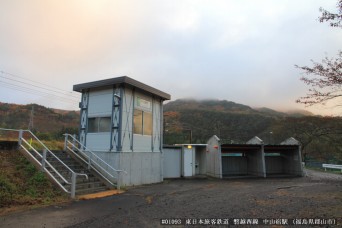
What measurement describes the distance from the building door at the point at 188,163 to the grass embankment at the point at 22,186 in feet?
41.2

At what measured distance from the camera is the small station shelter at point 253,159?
22.3 metres

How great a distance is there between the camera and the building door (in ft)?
70.6

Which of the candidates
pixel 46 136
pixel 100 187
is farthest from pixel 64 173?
pixel 46 136

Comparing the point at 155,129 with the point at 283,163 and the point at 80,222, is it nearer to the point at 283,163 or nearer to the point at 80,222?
the point at 80,222

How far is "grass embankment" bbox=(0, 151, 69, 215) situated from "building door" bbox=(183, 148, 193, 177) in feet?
41.2

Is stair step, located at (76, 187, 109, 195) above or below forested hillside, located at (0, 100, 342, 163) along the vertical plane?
below

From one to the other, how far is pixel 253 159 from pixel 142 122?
1268cm

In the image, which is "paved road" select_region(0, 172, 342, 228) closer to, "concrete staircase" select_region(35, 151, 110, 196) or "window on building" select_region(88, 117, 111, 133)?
"concrete staircase" select_region(35, 151, 110, 196)

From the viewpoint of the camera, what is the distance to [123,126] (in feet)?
48.9

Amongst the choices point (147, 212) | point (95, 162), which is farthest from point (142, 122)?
point (147, 212)

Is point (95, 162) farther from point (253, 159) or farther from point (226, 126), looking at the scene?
point (226, 126)

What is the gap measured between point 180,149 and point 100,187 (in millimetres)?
9702

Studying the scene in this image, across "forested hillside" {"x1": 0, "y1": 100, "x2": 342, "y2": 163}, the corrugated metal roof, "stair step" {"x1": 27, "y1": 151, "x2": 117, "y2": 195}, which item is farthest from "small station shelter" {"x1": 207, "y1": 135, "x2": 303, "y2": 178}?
"stair step" {"x1": 27, "y1": 151, "x2": 117, "y2": 195}

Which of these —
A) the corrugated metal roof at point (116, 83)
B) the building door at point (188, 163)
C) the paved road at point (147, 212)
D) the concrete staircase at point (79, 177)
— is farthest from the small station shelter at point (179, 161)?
the paved road at point (147, 212)
